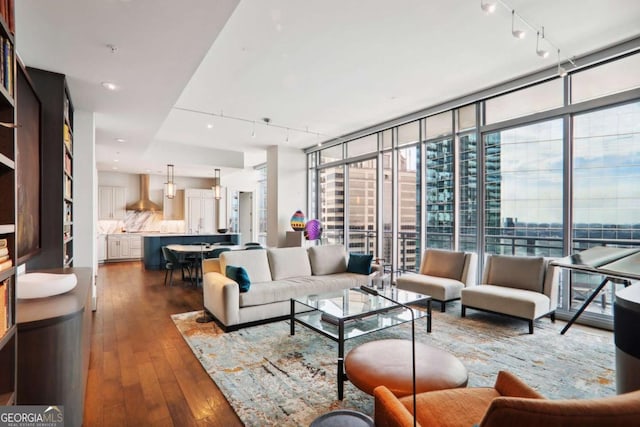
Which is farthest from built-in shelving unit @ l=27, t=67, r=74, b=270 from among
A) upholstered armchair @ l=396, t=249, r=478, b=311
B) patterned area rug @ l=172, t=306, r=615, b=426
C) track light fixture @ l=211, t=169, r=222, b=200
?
track light fixture @ l=211, t=169, r=222, b=200

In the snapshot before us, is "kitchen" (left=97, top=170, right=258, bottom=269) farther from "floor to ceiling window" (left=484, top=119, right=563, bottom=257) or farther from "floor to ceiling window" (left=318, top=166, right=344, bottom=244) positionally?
"floor to ceiling window" (left=484, top=119, right=563, bottom=257)

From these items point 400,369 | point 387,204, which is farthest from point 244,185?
point 400,369

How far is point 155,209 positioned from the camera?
1024 cm

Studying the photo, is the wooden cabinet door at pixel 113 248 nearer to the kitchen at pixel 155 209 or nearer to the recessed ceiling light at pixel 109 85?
the kitchen at pixel 155 209

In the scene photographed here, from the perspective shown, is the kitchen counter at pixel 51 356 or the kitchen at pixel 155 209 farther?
the kitchen at pixel 155 209

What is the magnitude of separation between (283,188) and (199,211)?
373 centimetres

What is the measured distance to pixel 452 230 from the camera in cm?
547

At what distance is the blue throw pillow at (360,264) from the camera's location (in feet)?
16.7

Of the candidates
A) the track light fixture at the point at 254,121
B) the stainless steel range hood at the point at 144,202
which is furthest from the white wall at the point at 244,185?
the track light fixture at the point at 254,121

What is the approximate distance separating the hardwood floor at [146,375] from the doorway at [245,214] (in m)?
6.67

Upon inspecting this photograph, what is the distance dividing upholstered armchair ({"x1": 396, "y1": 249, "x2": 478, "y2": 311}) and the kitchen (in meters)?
5.57

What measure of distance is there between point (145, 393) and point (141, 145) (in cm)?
542

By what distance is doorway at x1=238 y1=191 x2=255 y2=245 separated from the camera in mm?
11531

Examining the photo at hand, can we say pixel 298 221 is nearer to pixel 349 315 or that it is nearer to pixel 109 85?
pixel 109 85
